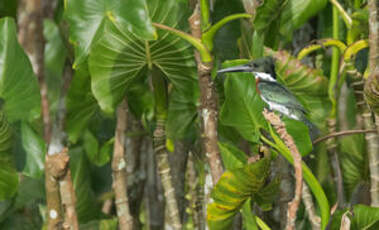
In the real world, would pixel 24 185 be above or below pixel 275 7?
below

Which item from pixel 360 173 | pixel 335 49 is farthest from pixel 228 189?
pixel 360 173

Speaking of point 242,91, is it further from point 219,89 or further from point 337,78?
point 337,78

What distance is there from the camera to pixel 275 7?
3.21ft

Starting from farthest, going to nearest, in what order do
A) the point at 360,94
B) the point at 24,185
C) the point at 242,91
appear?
the point at 24,185
the point at 360,94
the point at 242,91

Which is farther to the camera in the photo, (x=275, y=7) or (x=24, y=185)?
(x=24, y=185)

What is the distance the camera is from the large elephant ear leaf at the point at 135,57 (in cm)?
104

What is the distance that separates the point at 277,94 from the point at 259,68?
0.18ft

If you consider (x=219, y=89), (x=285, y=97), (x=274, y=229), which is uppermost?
(x=219, y=89)

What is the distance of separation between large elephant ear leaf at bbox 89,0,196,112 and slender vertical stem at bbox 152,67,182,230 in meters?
0.02

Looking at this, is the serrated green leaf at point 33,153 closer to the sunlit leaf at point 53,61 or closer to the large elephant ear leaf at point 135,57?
the large elephant ear leaf at point 135,57

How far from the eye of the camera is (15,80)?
1174mm

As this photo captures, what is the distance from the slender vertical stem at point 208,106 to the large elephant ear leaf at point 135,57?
4.1 inches

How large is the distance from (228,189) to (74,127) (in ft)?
1.77

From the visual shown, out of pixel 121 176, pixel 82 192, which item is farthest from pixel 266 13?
pixel 82 192
